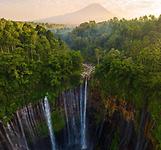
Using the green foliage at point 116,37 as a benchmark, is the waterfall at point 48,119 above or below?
below

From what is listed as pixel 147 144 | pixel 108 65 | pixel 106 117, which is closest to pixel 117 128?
pixel 106 117

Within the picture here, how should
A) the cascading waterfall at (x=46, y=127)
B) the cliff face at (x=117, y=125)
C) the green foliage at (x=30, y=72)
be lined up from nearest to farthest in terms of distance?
the cliff face at (x=117, y=125) → the cascading waterfall at (x=46, y=127) → the green foliage at (x=30, y=72)

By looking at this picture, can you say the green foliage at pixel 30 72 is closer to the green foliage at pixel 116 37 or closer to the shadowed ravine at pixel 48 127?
the shadowed ravine at pixel 48 127

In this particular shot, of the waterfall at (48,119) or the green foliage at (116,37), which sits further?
the green foliage at (116,37)

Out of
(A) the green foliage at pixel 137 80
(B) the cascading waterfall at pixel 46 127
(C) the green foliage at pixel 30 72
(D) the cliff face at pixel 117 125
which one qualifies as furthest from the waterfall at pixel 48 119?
(A) the green foliage at pixel 137 80

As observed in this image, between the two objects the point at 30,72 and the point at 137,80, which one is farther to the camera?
the point at 30,72

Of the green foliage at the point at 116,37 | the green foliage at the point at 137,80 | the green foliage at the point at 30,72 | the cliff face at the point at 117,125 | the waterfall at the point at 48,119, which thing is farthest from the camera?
the green foliage at the point at 116,37

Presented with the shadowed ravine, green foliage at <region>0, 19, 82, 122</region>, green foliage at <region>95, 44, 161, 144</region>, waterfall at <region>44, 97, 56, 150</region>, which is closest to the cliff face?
green foliage at <region>95, 44, 161, 144</region>

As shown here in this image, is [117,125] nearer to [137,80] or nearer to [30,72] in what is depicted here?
[137,80]

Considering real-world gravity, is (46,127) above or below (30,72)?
below

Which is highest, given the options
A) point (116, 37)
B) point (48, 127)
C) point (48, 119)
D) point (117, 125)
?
point (116, 37)

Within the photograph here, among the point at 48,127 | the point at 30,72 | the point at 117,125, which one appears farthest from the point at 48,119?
the point at 117,125
